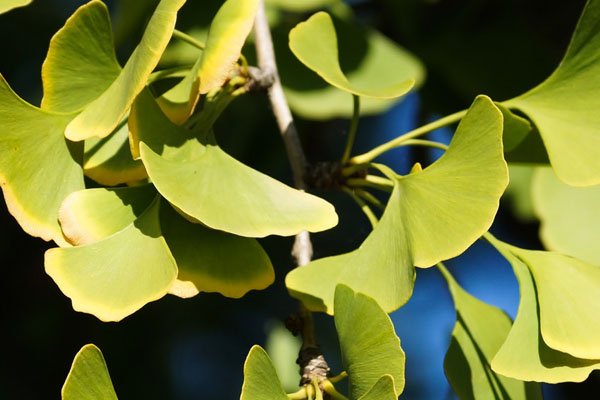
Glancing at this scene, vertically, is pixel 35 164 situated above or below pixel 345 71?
above

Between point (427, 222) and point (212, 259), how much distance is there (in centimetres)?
15

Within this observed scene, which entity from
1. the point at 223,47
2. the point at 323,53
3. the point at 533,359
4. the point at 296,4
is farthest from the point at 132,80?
the point at 296,4

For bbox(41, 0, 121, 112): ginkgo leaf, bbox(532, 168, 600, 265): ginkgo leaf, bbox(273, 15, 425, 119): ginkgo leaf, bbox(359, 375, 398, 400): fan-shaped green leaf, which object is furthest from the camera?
bbox(273, 15, 425, 119): ginkgo leaf

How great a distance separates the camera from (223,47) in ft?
1.54

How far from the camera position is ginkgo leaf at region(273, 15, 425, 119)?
100 cm

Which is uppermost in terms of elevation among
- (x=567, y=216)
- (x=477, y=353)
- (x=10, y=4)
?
(x=10, y=4)

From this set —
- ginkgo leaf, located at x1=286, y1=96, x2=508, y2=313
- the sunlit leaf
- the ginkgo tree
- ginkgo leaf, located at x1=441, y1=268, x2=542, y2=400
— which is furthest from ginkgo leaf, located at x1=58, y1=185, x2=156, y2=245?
the sunlit leaf

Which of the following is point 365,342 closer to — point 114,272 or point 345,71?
point 114,272

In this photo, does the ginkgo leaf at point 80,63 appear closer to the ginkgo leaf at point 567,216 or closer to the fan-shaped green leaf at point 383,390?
the fan-shaped green leaf at point 383,390

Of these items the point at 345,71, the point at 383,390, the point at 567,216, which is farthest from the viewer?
the point at 345,71

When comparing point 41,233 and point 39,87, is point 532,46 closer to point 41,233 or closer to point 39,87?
point 39,87

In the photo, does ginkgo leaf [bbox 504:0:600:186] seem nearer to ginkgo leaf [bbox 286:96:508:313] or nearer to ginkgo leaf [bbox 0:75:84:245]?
ginkgo leaf [bbox 286:96:508:313]

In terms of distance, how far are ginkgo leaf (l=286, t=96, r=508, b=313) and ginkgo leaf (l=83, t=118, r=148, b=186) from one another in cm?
13

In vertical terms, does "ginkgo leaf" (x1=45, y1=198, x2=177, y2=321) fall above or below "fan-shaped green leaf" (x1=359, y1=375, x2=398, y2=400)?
above
